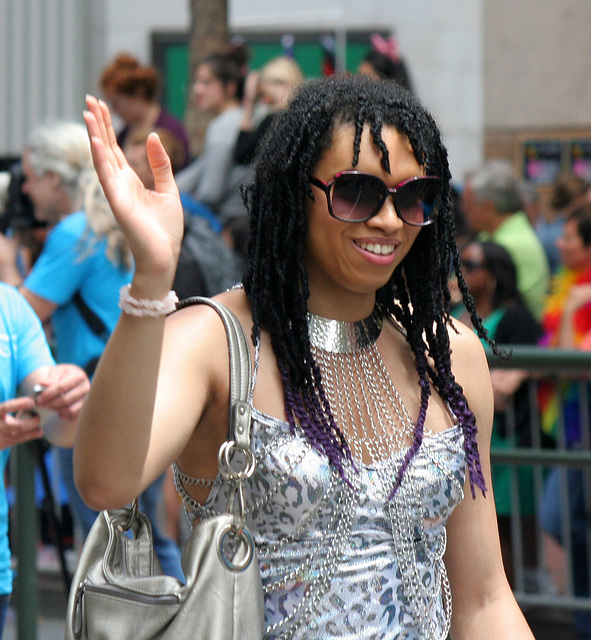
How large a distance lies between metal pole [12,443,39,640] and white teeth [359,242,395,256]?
257 centimetres

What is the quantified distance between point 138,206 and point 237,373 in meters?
0.40

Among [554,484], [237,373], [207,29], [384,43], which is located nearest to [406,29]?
[384,43]

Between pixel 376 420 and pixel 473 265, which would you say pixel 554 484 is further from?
pixel 376 420

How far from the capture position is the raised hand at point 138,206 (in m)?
1.60

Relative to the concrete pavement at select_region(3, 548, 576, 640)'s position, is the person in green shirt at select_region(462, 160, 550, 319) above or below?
above

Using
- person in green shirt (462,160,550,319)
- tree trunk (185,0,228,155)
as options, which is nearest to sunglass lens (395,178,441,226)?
person in green shirt (462,160,550,319)

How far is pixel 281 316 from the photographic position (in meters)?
2.05

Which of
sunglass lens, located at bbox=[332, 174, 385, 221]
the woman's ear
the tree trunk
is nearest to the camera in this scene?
sunglass lens, located at bbox=[332, 174, 385, 221]

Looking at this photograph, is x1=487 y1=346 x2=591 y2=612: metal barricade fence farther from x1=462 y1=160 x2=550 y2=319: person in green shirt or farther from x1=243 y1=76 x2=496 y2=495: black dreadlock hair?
x1=243 y1=76 x2=496 y2=495: black dreadlock hair

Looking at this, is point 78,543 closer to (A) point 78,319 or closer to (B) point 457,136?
(A) point 78,319

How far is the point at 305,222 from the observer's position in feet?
6.68

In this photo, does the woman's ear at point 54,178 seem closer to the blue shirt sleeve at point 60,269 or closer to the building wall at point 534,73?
the blue shirt sleeve at point 60,269

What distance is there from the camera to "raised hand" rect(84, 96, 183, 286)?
160 centimetres

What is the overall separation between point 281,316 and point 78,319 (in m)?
2.56
